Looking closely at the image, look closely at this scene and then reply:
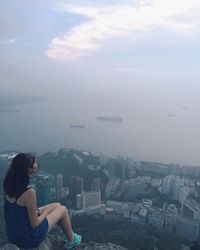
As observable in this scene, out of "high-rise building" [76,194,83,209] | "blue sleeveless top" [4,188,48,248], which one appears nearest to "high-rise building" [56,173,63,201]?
"high-rise building" [76,194,83,209]

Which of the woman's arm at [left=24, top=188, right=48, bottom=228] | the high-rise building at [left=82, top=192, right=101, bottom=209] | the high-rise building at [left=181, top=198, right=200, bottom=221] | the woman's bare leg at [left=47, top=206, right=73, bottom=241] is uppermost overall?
the woman's arm at [left=24, top=188, right=48, bottom=228]

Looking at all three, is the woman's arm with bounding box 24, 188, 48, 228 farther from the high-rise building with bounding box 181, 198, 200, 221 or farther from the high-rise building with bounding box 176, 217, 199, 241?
the high-rise building with bounding box 181, 198, 200, 221

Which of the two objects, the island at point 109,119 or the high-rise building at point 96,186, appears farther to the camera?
the island at point 109,119

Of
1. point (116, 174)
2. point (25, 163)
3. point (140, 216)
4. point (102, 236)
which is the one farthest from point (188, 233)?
point (25, 163)

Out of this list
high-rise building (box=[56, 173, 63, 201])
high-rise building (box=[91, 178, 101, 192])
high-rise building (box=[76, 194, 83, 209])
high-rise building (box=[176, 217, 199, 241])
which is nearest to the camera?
high-rise building (box=[176, 217, 199, 241])

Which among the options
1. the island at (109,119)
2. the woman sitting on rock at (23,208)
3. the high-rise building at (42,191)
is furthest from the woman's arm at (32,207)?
the island at (109,119)

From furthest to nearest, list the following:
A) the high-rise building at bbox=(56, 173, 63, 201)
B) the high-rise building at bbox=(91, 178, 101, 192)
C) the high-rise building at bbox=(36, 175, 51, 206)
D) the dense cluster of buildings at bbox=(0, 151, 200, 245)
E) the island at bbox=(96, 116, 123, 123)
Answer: the island at bbox=(96, 116, 123, 123) < the high-rise building at bbox=(91, 178, 101, 192) < the high-rise building at bbox=(56, 173, 63, 201) < the high-rise building at bbox=(36, 175, 51, 206) < the dense cluster of buildings at bbox=(0, 151, 200, 245)

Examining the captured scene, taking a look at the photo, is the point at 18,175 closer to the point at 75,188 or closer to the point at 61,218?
the point at 61,218

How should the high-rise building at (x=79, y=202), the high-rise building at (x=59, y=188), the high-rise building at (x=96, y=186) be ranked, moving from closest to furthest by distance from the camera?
the high-rise building at (x=79, y=202), the high-rise building at (x=59, y=188), the high-rise building at (x=96, y=186)

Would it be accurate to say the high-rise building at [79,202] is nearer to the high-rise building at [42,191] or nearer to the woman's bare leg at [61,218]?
the high-rise building at [42,191]
